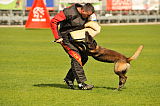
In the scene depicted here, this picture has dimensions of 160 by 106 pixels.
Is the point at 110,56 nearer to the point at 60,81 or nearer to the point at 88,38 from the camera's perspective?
the point at 88,38

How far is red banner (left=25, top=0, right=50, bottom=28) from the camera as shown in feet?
105

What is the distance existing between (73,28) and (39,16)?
21.6 m

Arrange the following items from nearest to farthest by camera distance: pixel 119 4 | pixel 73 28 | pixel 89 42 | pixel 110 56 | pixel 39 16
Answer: pixel 89 42 < pixel 110 56 < pixel 73 28 < pixel 39 16 < pixel 119 4

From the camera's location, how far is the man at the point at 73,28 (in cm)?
1060

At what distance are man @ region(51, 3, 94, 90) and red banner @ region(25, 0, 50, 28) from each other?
21.2m

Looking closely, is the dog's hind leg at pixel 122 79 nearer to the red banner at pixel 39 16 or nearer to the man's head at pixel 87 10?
the man's head at pixel 87 10

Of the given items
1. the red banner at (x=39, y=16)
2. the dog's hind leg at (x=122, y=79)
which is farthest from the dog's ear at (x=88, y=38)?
the red banner at (x=39, y=16)

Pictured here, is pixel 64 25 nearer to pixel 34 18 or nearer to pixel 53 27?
pixel 53 27

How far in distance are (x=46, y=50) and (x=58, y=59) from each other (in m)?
3.11

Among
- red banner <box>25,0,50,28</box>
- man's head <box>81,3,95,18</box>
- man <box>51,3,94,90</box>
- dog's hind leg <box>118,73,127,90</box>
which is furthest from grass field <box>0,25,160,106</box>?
red banner <box>25,0,50,28</box>

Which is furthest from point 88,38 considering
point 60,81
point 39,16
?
point 39,16

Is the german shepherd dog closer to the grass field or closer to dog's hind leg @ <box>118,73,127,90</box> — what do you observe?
dog's hind leg @ <box>118,73,127,90</box>

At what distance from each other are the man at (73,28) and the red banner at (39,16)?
21243 millimetres

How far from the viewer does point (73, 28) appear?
1084 centimetres
